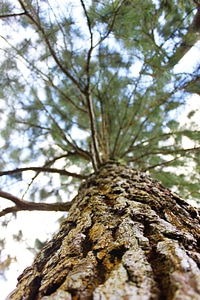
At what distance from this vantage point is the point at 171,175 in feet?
10.3

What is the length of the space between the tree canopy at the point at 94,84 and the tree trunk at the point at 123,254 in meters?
1.02

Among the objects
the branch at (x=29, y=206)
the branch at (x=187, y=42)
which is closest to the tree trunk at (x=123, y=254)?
the branch at (x=29, y=206)

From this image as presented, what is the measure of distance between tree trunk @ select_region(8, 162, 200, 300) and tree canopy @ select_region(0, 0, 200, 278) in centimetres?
102

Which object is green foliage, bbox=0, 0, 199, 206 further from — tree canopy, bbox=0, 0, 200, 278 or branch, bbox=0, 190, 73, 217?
branch, bbox=0, 190, 73, 217

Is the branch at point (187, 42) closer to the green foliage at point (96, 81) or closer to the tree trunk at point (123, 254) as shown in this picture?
the green foliage at point (96, 81)

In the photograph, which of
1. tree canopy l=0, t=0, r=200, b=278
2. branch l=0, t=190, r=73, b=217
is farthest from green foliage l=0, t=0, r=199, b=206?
branch l=0, t=190, r=73, b=217

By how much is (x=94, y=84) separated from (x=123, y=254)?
2388mm

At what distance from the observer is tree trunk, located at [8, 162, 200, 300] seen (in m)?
0.56

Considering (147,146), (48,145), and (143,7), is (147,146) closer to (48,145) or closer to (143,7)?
(48,145)

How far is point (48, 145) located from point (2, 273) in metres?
1.59

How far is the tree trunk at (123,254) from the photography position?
56 cm

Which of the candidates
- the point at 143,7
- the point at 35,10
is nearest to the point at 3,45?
the point at 35,10

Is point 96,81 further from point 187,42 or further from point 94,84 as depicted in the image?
point 187,42

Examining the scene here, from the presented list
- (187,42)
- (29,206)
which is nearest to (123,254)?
(29,206)
